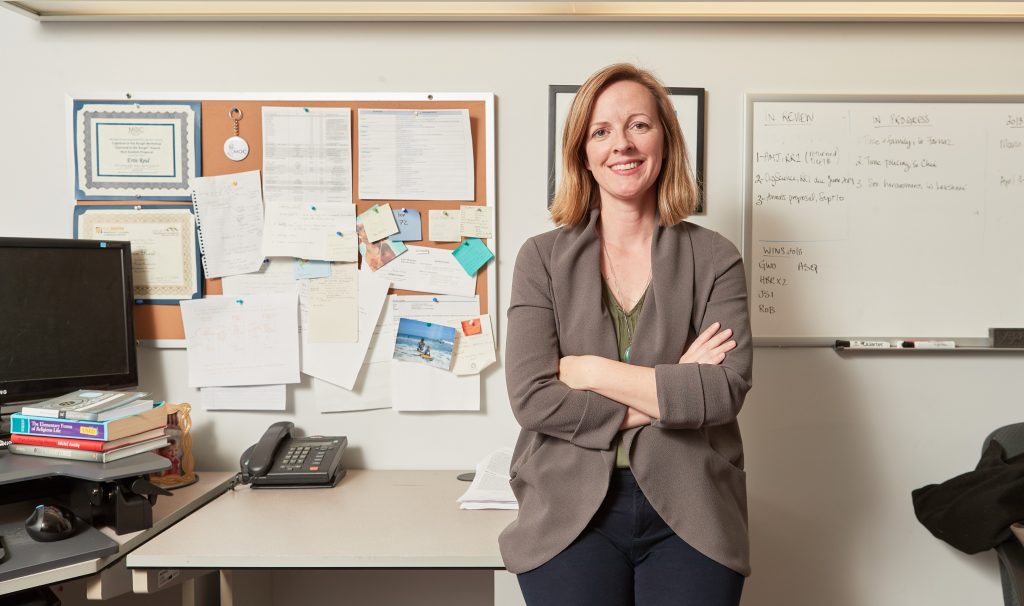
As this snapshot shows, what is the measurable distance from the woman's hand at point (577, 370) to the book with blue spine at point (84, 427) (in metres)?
0.99

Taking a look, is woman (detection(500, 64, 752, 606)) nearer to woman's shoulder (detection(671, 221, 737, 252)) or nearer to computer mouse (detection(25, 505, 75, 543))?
woman's shoulder (detection(671, 221, 737, 252))

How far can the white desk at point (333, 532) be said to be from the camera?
1.36m

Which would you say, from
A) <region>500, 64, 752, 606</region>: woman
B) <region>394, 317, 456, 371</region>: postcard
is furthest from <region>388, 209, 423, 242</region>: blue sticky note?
<region>500, 64, 752, 606</region>: woman

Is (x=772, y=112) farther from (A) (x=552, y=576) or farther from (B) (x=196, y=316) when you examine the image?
(B) (x=196, y=316)

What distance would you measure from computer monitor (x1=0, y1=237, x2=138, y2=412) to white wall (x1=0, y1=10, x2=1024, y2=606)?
0.74ft

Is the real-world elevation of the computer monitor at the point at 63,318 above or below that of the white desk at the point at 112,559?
above

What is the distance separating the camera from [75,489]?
146cm

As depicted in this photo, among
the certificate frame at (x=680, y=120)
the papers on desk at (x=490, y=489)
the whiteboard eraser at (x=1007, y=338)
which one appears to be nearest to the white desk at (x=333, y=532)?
the papers on desk at (x=490, y=489)

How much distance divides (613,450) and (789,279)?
103cm

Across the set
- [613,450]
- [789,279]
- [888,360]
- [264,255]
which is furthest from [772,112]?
[264,255]

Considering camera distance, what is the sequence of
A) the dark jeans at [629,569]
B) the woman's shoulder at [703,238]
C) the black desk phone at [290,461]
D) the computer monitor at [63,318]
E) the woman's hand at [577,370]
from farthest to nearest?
Answer: the black desk phone at [290,461] → the computer monitor at [63,318] → the woman's shoulder at [703,238] → the woman's hand at [577,370] → the dark jeans at [629,569]

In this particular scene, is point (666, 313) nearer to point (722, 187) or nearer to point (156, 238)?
point (722, 187)

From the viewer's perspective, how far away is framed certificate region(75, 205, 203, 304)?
2.01 m

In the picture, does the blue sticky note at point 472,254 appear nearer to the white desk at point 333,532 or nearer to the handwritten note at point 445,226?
the handwritten note at point 445,226
